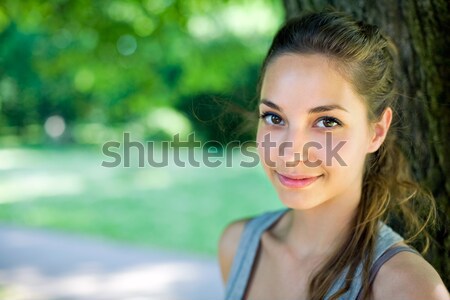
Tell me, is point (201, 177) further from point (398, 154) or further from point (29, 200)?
→ point (398, 154)

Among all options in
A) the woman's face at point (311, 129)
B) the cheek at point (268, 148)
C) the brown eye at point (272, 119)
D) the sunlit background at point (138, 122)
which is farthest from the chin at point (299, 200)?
the sunlit background at point (138, 122)

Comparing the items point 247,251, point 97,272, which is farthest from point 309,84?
point 97,272

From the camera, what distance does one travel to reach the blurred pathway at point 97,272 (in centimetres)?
559

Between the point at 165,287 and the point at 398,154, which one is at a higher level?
the point at 165,287

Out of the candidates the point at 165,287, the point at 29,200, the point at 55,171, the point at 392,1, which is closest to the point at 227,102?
the point at 392,1

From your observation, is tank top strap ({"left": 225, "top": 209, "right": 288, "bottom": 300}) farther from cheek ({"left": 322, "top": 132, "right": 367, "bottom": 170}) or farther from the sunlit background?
cheek ({"left": 322, "top": 132, "right": 367, "bottom": 170})

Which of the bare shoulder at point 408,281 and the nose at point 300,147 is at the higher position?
the nose at point 300,147

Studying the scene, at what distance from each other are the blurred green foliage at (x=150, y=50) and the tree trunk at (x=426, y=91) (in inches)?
25.3

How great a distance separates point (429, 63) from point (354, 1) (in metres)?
0.40

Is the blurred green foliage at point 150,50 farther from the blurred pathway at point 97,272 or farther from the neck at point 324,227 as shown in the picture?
the blurred pathway at point 97,272

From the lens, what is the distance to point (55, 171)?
15078 mm

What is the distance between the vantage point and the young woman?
6.03 feet

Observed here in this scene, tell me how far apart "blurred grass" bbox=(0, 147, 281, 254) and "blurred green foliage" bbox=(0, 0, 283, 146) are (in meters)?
1.72

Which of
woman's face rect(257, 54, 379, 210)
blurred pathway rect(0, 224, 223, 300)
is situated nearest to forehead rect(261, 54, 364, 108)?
woman's face rect(257, 54, 379, 210)
